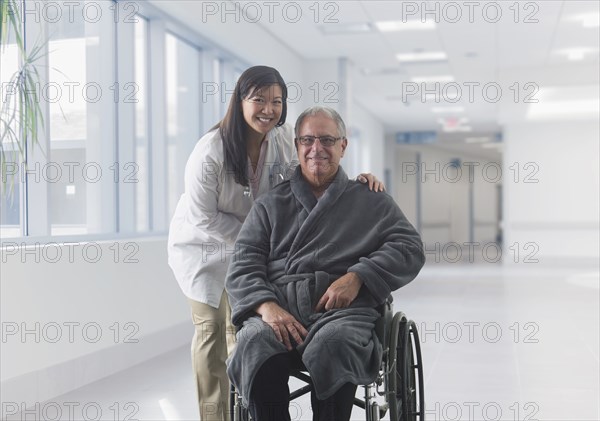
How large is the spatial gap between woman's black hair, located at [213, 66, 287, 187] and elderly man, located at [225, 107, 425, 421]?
0.53ft

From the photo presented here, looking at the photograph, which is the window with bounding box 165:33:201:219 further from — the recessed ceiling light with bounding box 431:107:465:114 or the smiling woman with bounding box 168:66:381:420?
the recessed ceiling light with bounding box 431:107:465:114

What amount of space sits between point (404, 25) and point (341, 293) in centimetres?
533

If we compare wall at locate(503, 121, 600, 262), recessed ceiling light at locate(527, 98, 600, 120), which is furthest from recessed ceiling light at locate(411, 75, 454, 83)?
wall at locate(503, 121, 600, 262)

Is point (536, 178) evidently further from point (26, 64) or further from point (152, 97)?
point (26, 64)

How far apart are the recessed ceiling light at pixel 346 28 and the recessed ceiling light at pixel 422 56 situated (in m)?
1.29

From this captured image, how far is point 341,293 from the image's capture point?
212cm

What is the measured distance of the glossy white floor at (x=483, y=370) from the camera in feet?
10.7

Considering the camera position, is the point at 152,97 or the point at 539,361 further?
the point at 152,97

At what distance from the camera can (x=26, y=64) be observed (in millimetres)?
3521

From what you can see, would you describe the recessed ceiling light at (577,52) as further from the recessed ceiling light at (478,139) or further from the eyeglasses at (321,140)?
the recessed ceiling light at (478,139)

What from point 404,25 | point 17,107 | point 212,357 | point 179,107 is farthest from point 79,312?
point 404,25

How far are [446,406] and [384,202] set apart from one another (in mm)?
1389

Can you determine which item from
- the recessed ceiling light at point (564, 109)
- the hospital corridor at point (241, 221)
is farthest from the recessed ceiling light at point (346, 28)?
the recessed ceiling light at point (564, 109)

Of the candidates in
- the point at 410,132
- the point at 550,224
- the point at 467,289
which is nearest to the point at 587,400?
the point at 467,289
